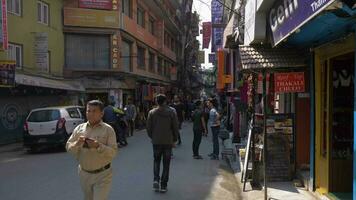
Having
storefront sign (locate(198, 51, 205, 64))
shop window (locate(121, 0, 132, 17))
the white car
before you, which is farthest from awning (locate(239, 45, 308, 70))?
storefront sign (locate(198, 51, 205, 64))

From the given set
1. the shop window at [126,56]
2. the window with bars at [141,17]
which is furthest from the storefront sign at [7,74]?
the window with bars at [141,17]

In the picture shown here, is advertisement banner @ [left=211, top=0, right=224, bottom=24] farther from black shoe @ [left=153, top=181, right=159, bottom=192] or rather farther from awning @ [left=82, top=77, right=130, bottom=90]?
black shoe @ [left=153, top=181, right=159, bottom=192]

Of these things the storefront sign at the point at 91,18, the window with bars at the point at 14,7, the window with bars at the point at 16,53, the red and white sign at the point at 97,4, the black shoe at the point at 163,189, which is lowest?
the black shoe at the point at 163,189

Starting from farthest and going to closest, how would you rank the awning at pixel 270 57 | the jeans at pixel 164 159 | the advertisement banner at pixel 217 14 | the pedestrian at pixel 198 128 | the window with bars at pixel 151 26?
the window with bars at pixel 151 26 → the advertisement banner at pixel 217 14 → the pedestrian at pixel 198 128 → the jeans at pixel 164 159 → the awning at pixel 270 57

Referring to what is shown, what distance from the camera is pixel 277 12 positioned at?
8.58m

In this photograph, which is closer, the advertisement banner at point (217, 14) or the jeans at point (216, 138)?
the jeans at point (216, 138)

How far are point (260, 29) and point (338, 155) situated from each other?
2876 mm

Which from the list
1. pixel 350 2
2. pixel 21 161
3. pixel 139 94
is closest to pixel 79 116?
pixel 21 161

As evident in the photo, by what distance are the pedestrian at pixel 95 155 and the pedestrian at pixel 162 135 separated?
3872 millimetres

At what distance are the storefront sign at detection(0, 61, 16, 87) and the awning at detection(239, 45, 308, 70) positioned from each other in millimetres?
11513

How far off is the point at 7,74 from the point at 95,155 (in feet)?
45.7

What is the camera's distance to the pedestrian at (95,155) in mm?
5742

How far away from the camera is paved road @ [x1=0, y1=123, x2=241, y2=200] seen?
31.2ft

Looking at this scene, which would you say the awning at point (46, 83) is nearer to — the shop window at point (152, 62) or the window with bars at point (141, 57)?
the window with bars at point (141, 57)
